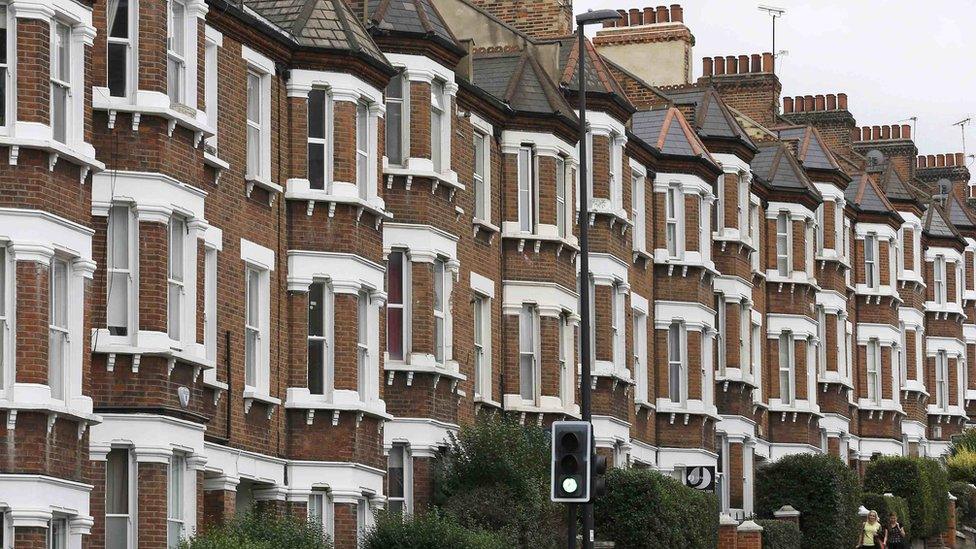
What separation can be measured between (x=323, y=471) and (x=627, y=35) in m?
31.0

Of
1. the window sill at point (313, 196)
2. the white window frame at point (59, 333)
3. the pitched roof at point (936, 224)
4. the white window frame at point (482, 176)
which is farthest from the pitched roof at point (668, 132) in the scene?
the white window frame at point (59, 333)

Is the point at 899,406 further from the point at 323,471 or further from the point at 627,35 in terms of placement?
the point at 323,471

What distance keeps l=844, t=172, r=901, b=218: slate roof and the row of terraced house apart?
4399 millimetres

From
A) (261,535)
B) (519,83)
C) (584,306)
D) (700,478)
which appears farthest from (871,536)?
(261,535)

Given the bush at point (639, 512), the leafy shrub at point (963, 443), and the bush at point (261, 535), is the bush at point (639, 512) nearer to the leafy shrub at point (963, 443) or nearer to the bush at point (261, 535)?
the bush at point (261, 535)

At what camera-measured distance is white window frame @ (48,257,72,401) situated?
30.9 m

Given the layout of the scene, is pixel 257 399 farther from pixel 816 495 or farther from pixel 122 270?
pixel 816 495

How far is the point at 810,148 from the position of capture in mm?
71062

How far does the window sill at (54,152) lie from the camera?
30.3m

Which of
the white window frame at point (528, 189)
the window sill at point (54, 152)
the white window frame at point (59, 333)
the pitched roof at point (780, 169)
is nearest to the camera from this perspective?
the window sill at point (54, 152)

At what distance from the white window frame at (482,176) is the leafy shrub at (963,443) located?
3832 centimetres

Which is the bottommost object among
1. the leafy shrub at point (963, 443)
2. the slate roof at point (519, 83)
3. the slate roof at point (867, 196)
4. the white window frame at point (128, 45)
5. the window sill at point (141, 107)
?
the leafy shrub at point (963, 443)

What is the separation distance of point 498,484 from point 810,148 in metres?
29.7

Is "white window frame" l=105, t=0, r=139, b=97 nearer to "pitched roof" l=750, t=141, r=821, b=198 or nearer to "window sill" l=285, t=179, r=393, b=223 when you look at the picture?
"window sill" l=285, t=179, r=393, b=223
